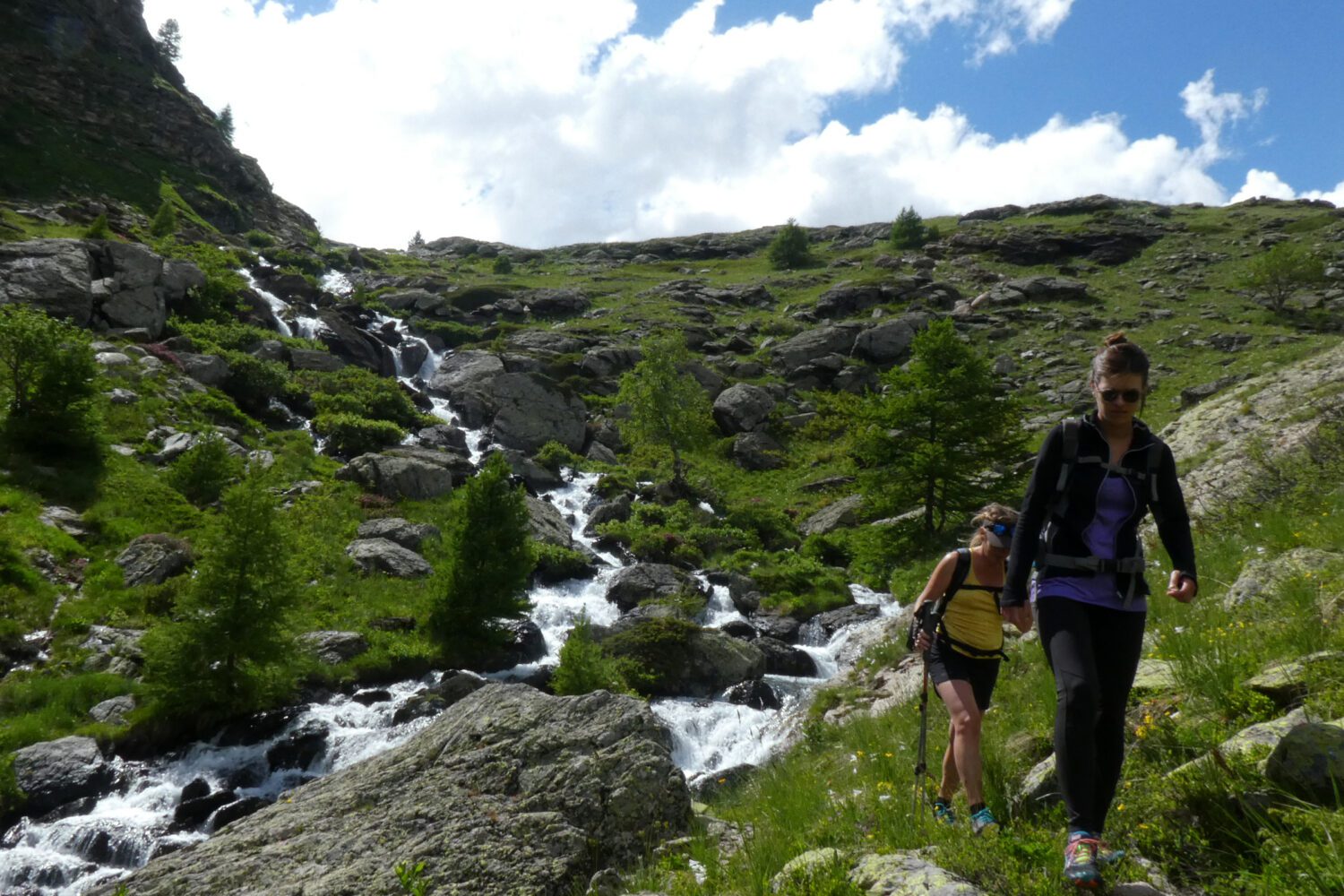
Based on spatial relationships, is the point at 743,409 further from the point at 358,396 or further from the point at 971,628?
the point at 971,628

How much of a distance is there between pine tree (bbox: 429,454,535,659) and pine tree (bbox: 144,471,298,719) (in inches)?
193

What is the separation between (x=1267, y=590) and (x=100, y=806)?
19.6 meters

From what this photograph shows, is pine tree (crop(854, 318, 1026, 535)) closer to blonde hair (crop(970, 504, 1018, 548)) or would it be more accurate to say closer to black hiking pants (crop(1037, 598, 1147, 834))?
blonde hair (crop(970, 504, 1018, 548))

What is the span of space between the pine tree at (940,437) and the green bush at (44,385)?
28377 millimetres

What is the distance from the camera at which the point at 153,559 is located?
816 inches

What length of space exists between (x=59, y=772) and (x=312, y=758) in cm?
463

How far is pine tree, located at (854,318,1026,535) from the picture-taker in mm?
24953

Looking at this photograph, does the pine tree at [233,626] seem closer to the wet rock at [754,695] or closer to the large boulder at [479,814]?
the large boulder at [479,814]

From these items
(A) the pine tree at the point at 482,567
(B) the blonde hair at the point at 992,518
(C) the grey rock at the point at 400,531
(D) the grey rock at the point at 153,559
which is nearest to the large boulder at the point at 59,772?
(D) the grey rock at the point at 153,559

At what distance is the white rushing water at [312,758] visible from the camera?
41.4ft

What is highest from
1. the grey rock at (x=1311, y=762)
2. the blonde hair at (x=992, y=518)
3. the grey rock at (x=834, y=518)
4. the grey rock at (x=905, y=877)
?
the blonde hair at (x=992, y=518)

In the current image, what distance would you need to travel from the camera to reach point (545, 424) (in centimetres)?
4547

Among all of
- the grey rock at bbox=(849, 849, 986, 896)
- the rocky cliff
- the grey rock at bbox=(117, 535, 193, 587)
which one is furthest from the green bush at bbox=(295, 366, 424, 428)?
the grey rock at bbox=(849, 849, 986, 896)

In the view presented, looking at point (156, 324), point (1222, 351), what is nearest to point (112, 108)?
point (156, 324)
